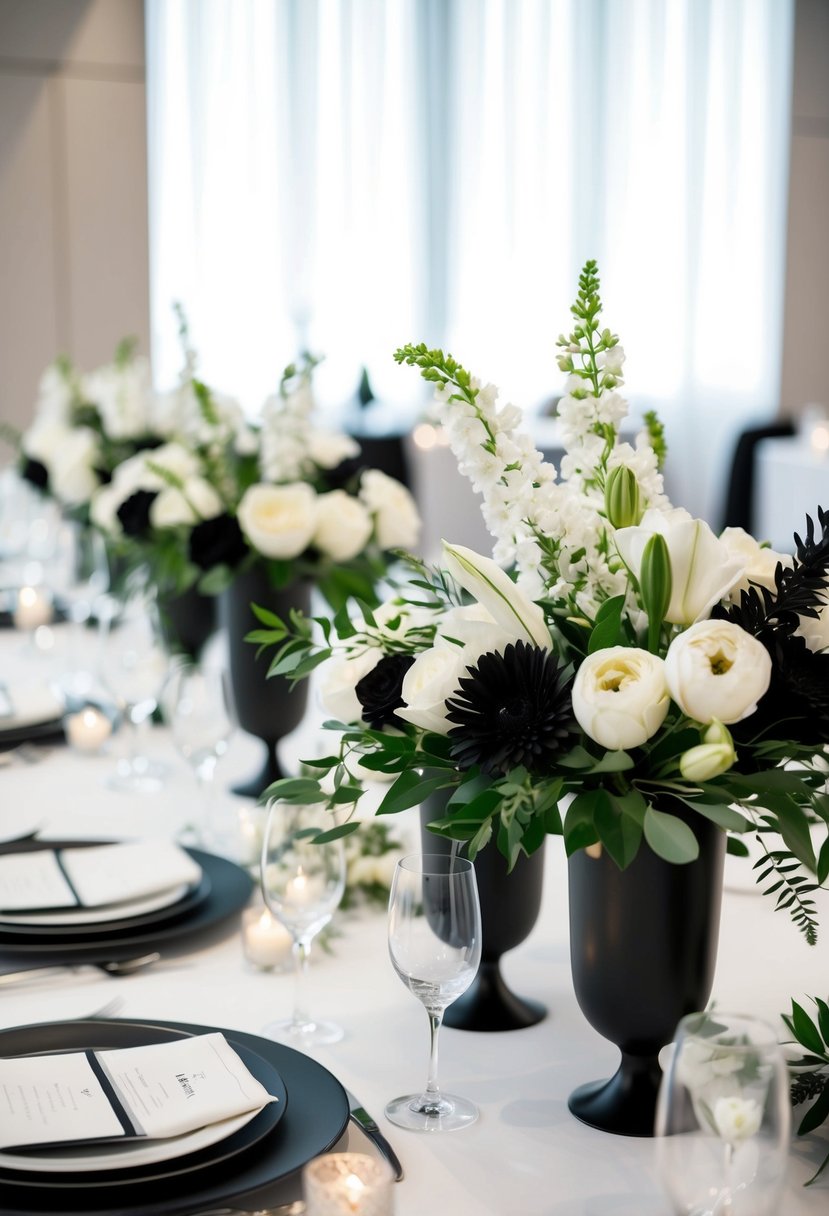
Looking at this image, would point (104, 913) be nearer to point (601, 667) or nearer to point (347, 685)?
point (347, 685)

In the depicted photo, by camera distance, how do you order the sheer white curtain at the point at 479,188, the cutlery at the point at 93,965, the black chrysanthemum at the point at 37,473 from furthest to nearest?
the sheer white curtain at the point at 479,188 < the black chrysanthemum at the point at 37,473 < the cutlery at the point at 93,965

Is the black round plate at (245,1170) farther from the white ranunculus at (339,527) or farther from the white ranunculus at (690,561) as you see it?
the white ranunculus at (339,527)

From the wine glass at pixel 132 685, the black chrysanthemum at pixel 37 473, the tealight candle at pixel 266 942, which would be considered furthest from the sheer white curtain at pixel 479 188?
the tealight candle at pixel 266 942

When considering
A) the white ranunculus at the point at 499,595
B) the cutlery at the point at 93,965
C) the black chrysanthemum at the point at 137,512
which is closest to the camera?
the white ranunculus at the point at 499,595

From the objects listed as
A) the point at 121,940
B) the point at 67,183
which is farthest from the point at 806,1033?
the point at 67,183

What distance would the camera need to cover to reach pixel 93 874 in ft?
4.51

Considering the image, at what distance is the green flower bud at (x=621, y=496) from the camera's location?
955mm

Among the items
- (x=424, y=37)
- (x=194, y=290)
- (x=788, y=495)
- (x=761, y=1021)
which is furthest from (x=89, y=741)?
(x=424, y=37)

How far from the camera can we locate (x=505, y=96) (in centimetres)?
698

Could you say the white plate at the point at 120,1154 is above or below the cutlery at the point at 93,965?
above

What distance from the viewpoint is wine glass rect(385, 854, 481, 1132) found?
3.10 ft

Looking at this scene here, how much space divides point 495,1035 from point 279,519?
84cm

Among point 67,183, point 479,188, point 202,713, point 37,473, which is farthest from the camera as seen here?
point 479,188

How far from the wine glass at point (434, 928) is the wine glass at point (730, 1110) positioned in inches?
11.6
